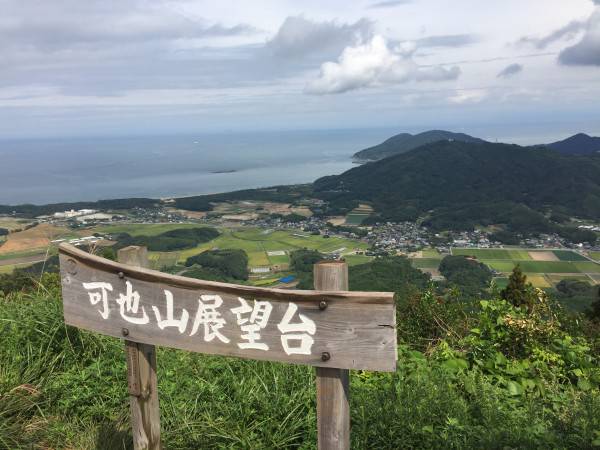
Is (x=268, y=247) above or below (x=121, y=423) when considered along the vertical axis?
below

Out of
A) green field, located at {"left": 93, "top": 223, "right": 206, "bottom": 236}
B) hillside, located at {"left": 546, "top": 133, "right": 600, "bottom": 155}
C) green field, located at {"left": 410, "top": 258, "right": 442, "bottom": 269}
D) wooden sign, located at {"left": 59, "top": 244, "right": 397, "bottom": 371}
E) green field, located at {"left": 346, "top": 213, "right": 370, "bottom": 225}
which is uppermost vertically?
hillside, located at {"left": 546, "top": 133, "right": 600, "bottom": 155}

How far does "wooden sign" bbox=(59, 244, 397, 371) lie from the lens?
1.67 m

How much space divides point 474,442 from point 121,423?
77.5 inches

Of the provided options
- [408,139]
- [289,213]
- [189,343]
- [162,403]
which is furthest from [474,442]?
[408,139]

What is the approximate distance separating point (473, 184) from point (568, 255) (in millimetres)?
40127

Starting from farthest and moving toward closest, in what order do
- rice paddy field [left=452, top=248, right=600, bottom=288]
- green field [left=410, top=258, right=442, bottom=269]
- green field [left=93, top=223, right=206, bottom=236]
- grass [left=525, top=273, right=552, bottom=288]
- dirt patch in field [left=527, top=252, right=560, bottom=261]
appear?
green field [left=93, top=223, right=206, bottom=236] → dirt patch in field [left=527, top=252, right=560, bottom=261] → green field [left=410, top=258, right=442, bottom=269] → rice paddy field [left=452, top=248, right=600, bottom=288] → grass [left=525, top=273, right=552, bottom=288]

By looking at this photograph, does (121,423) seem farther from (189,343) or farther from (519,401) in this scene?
(519,401)

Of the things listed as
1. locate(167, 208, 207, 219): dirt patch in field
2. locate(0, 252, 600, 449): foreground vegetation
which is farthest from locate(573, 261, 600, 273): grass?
locate(167, 208, 207, 219): dirt patch in field

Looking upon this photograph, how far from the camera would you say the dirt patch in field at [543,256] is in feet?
126

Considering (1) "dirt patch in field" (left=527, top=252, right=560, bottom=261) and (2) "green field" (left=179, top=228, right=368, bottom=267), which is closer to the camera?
(2) "green field" (left=179, top=228, right=368, bottom=267)

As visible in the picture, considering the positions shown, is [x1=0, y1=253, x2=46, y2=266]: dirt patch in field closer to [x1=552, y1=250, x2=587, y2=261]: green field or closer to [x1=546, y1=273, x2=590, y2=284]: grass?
[x1=546, y1=273, x2=590, y2=284]: grass

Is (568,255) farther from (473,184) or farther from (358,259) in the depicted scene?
(473,184)

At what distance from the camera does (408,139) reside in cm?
14100

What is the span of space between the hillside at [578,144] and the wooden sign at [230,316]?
418ft
